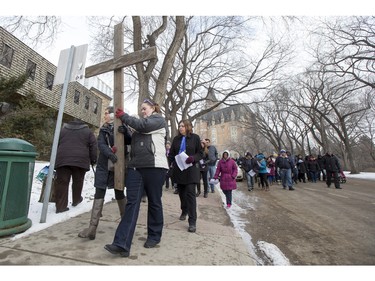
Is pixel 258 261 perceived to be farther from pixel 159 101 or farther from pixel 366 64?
pixel 366 64

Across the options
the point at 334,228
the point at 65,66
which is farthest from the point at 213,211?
the point at 65,66

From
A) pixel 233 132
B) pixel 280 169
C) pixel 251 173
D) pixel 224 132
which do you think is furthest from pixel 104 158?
→ pixel 224 132

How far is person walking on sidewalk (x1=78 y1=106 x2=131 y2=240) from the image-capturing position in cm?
311

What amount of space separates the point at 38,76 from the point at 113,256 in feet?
64.5

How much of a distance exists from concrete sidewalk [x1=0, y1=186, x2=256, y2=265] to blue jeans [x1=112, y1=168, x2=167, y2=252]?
225mm

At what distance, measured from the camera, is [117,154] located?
3191mm

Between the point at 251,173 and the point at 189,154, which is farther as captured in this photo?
the point at 251,173

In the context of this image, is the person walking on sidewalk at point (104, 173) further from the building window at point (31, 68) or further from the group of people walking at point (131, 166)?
the building window at point (31, 68)

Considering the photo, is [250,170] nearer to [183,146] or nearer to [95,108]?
[183,146]

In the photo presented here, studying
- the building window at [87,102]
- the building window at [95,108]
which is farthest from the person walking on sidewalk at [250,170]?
the building window at [95,108]

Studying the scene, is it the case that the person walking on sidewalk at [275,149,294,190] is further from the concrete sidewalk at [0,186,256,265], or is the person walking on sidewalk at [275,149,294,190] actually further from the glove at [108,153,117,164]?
the glove at [108,153,117,164]

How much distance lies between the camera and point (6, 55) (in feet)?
48.8

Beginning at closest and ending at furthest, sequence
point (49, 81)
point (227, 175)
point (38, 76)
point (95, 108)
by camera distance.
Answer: point (227, 175), point (38, 76), point (49, 81), point (95, 108)

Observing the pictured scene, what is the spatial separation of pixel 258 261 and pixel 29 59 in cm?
2018
